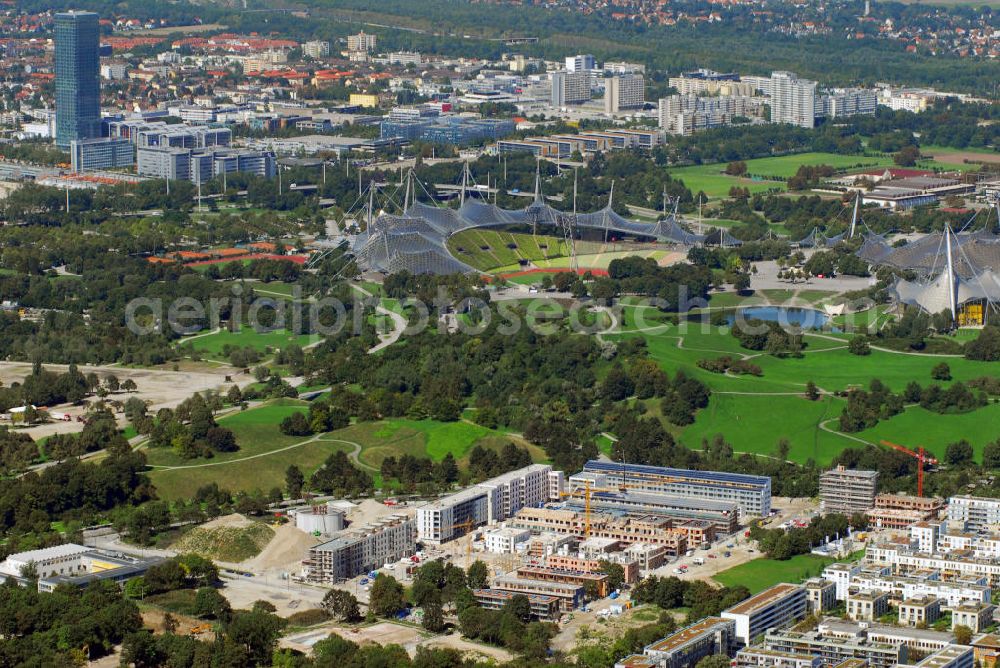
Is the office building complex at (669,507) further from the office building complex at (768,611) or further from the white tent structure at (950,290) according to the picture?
the white tent structure at (950,290)

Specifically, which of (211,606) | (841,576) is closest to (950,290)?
(841,576)

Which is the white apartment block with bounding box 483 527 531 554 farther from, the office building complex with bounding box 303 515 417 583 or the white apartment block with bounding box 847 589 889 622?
the white apartment block with bounding box 847 589 889 622

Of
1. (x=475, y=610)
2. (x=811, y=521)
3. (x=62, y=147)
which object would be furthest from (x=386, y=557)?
(x=62, y=147)

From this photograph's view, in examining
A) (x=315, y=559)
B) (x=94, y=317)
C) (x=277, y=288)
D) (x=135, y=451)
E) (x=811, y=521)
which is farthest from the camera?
(x=277, y=288)

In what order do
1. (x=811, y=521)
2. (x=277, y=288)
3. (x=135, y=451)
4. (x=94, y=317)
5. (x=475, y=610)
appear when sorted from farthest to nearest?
(x=277, y=288), (x=94, y=317), (x=135, y=451), (x=811, y=521), (x=475, y=610)

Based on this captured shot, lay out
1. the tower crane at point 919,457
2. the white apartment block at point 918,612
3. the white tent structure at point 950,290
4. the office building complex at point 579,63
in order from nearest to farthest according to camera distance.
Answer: the white apartment block at point 918,612 → the tower crane at point 919,457 → the white tent structure at point 950,290 → the office building complex at point 579,63

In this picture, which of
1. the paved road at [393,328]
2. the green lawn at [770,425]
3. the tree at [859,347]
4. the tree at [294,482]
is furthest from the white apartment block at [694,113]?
the tree at [294,482]

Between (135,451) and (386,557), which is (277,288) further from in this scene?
(386,557)
